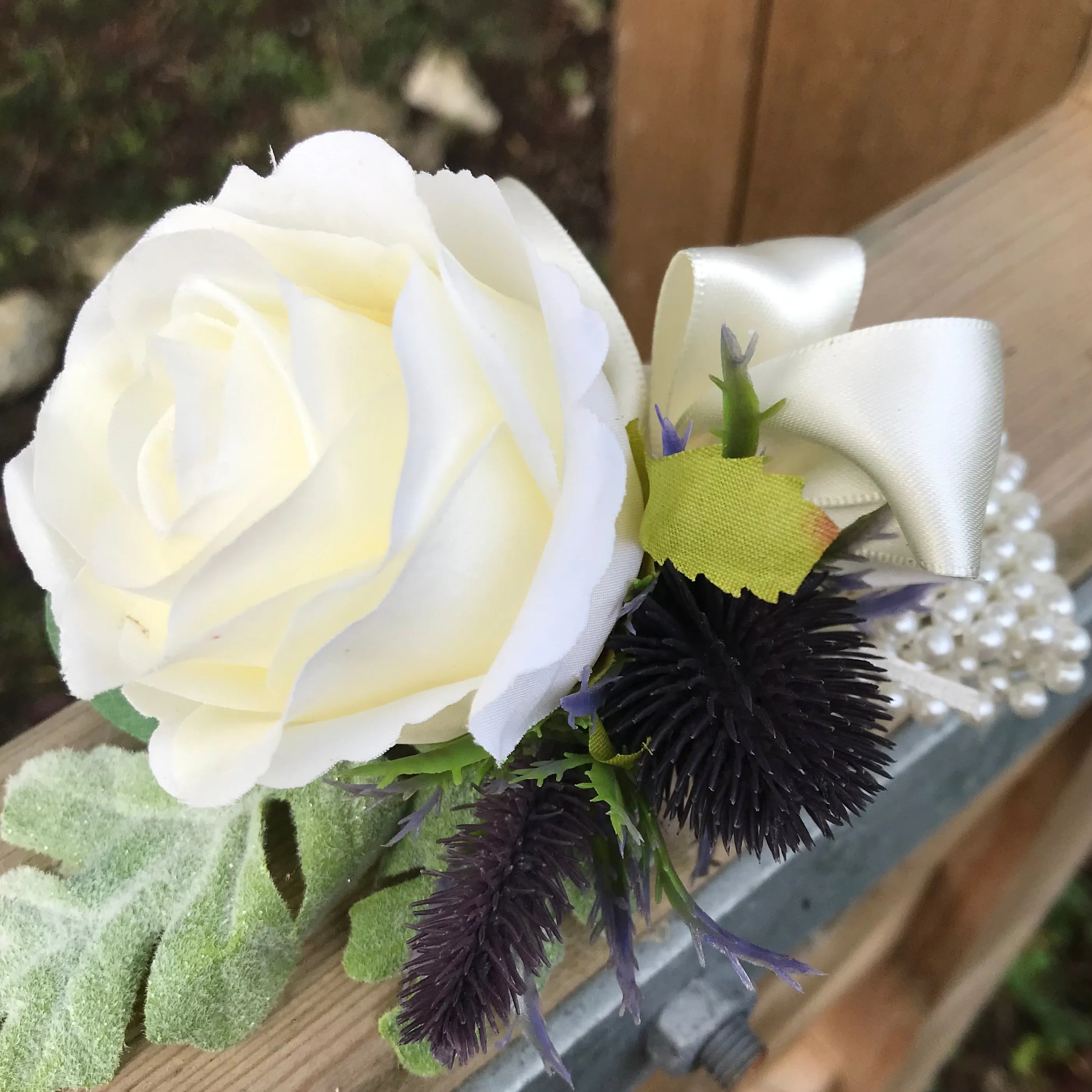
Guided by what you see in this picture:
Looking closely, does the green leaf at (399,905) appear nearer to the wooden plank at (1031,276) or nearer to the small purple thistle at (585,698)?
the small purple thistle at (585,698)

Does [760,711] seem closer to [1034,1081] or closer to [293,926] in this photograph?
[293,926]

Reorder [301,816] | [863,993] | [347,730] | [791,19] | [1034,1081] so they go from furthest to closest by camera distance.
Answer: [1034,1081]
[863,993]
[791,19]
[301,816]
[347,730]

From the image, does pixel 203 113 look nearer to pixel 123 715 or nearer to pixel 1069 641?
pixel 123 715

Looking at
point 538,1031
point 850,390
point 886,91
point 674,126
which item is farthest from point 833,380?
point 674,126

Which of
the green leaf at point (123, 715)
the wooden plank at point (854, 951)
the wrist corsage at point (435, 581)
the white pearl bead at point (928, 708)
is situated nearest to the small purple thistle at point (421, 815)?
the wrist corsage at point (435, 581)

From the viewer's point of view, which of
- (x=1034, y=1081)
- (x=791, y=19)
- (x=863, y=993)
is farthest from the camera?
(x=1034, y=1081)

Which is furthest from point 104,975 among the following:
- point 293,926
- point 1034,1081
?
point 1034,1081

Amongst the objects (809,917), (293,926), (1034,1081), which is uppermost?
(293,926)

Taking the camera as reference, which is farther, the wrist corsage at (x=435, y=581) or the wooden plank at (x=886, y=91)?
the wooden plank at (x=886, y=91)
